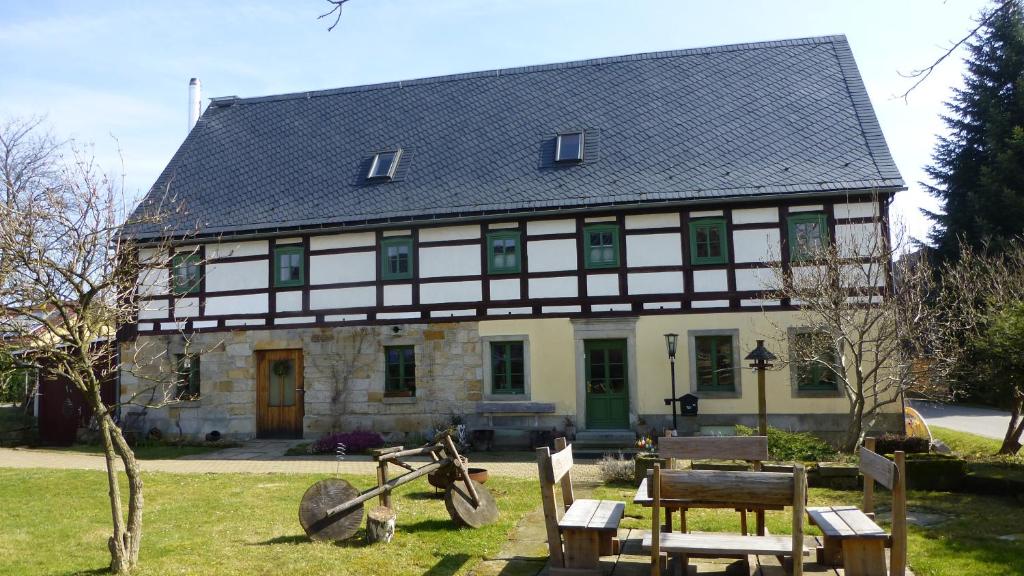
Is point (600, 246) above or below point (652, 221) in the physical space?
below

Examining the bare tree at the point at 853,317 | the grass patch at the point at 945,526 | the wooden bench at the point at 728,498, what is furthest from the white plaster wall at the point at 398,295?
the wooden bench at the point at 728,498

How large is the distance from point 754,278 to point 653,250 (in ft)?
6.50

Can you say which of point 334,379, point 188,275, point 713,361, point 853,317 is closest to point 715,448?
point 853,317

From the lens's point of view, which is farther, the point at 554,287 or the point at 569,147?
the point at 569,147

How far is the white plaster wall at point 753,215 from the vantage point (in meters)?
14.8

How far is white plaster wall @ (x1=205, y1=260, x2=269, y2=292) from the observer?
1711cm

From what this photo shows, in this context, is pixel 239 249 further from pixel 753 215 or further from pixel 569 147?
pixel 753 215

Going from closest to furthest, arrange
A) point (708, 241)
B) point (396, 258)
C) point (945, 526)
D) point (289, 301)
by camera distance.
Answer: point (945, 526) < point (708, 241) < point (396, 258) < point (289, 301)

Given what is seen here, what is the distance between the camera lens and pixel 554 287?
1549cm

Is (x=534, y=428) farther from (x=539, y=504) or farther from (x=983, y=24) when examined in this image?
(x=983, y=24)

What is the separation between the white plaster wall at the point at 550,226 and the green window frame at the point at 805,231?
420 cm

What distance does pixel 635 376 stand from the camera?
588 inches

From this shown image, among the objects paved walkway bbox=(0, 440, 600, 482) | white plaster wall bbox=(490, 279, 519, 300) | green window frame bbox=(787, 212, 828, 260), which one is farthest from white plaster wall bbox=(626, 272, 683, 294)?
paved walkway bbox=(0, 440, 600, 482)

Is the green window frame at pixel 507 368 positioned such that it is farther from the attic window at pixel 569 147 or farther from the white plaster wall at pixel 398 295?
the attic window at pixel 569 147
